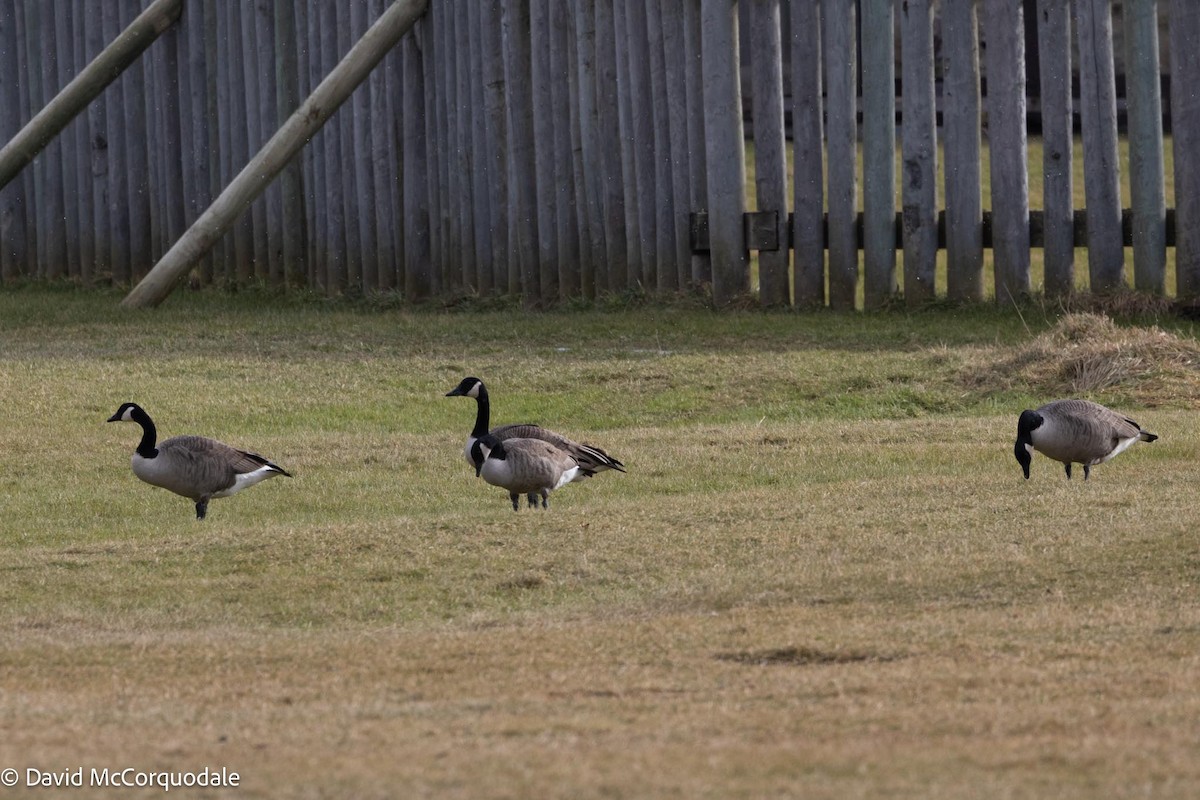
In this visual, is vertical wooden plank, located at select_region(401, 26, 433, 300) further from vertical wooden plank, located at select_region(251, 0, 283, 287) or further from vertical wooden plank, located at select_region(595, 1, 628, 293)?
vertical wooden plank, located at select_region(595, 1, 628, 293)

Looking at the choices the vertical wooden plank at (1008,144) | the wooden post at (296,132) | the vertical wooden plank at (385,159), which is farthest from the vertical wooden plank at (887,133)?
the vertical wooden plank at (385,159)

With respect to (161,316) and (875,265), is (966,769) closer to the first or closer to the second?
(875,265)

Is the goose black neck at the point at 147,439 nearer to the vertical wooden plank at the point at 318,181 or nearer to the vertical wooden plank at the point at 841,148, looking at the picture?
the vertical wooden plank at the point at 841,148

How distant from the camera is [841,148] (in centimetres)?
1767

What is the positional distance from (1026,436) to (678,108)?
796cm

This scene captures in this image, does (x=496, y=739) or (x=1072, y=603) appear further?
(x=1072, y=603)

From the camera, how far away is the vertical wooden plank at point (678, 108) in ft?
59.6

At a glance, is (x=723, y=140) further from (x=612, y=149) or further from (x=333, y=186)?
(x=333, y=186)

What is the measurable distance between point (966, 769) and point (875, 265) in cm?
1259

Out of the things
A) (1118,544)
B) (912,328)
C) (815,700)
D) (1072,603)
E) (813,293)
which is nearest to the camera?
(815,700)

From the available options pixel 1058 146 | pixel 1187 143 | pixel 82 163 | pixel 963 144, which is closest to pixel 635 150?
pixel 963 144

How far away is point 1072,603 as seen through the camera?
820 cm

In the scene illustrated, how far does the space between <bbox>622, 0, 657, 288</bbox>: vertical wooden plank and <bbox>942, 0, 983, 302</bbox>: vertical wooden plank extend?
9.46ft

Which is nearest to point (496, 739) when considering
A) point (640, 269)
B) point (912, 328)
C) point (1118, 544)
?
point (1118, 544)
